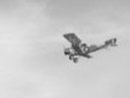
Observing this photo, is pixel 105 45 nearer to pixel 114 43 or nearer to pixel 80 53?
pixel 114 43

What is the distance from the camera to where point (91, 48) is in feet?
320

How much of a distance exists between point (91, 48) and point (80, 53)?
4495 millimetres

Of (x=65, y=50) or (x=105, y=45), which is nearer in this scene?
(x=65, y=50)

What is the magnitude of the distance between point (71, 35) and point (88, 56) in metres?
7.25

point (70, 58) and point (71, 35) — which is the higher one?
point (71, 35)

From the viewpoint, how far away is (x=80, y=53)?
94500mm

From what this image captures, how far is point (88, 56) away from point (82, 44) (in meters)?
3.60

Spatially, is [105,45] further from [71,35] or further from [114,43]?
[71,35]

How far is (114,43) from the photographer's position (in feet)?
321

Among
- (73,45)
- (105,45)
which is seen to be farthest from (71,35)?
(105,45)

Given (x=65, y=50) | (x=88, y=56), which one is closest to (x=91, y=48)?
(x=88, y=56)

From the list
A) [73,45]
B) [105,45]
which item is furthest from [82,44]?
[105,45]

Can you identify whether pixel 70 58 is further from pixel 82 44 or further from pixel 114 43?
pixel 114 43

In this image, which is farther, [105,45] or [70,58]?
[105,45]
